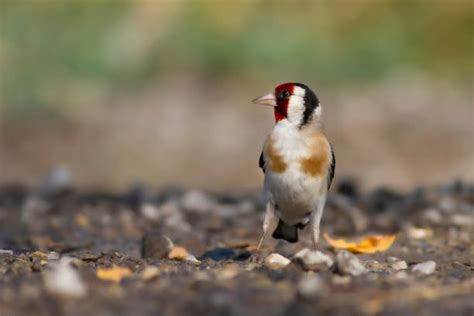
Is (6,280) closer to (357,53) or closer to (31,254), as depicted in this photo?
(31,254)

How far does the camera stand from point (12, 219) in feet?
27.5

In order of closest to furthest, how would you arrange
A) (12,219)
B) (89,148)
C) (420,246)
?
(420,246), (12,219), (89,148)

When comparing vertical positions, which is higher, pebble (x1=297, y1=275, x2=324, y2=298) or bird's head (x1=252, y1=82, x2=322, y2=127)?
bird's head (x1=252, y1=82, x2=322, y2=127)

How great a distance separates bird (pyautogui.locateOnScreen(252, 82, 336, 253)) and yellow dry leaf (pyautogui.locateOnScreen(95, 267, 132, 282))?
139 centimetres

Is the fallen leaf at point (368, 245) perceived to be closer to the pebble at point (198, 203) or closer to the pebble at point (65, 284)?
the pebble at point (198, 203)

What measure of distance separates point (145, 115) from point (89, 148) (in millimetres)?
1028

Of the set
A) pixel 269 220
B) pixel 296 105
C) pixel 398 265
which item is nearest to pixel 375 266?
pixel 398 265

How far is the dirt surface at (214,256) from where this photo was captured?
13.9ft

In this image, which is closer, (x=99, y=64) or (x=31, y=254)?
(x=31, y=254)

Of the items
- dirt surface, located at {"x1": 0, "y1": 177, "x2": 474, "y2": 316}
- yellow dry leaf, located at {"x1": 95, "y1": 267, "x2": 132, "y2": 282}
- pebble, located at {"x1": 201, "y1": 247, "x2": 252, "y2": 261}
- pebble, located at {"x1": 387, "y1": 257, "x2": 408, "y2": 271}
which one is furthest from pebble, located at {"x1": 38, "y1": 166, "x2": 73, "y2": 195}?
yellow dry leaf, located at {"x1": 95, "y1": 267, "x2": 132, "y2": 282}

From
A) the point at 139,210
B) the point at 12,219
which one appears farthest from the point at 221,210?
the point at 12,219

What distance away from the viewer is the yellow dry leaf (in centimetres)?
463

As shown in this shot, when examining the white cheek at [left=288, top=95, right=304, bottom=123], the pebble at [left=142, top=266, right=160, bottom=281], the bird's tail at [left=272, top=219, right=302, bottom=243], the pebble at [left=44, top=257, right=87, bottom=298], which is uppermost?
the white cheek at [left=288, top=95, right=304, bottom=123]

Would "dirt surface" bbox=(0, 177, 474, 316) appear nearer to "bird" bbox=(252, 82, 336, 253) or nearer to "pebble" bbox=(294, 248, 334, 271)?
"pebble" bbox=(294, 248, 334, 271)
